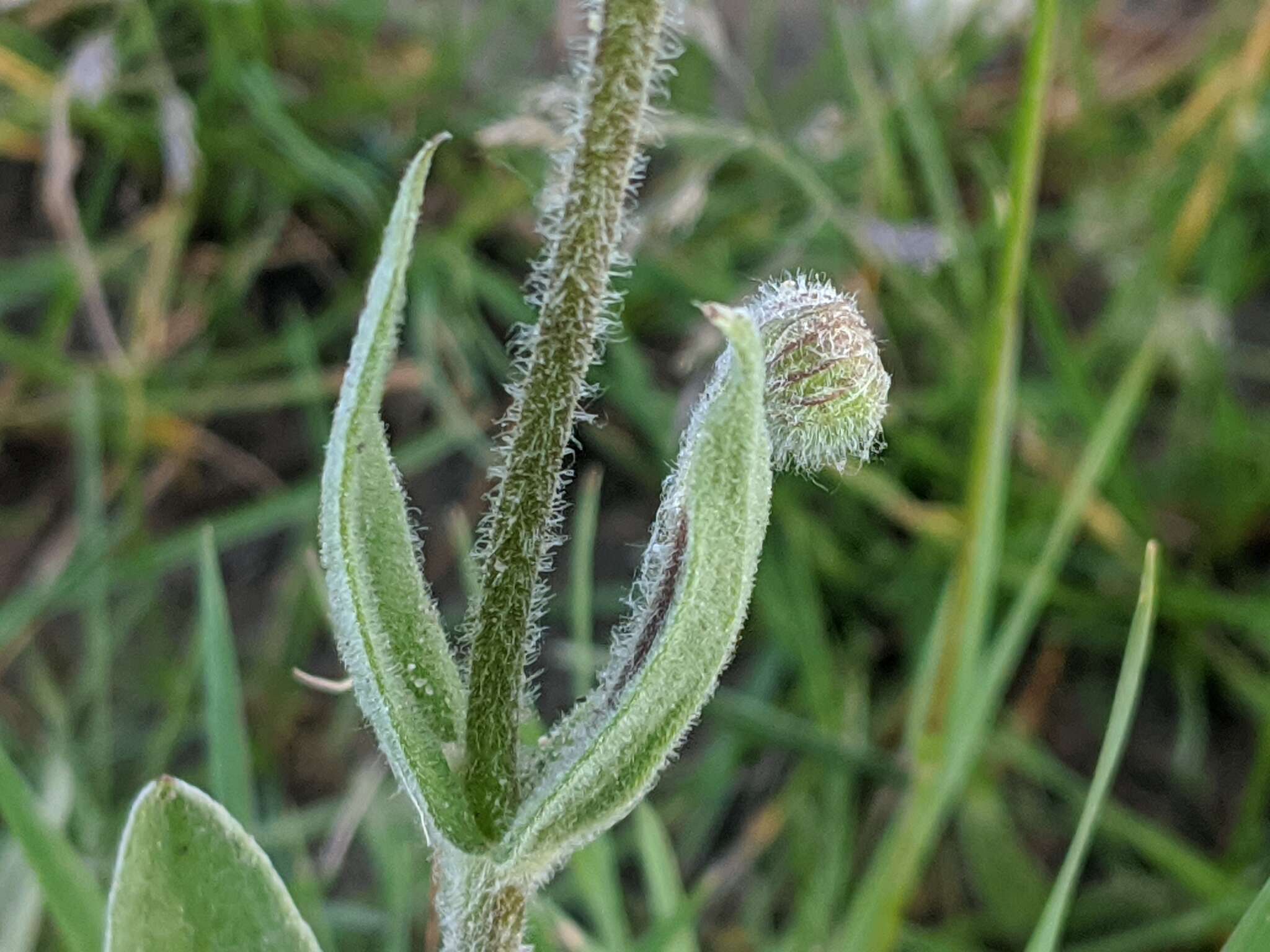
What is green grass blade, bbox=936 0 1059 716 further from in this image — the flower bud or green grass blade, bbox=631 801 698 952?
the flower bud

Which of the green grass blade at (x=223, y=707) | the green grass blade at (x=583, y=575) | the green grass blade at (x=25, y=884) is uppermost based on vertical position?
the green grass blade at (x=583, y=575)

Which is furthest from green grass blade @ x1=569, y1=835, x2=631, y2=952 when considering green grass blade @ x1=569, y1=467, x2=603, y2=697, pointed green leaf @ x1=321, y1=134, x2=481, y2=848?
pointed green leaf @ x1=321, y1=134, x2=481, y2=848

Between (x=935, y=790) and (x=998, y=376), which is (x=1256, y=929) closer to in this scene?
(x=935, y=790)

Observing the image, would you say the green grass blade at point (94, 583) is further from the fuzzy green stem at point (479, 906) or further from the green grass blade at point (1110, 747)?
the green grass blade at point (1110, 747)

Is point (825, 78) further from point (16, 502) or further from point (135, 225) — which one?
point (16, 502)

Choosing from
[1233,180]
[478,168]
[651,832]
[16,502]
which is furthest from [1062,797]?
[16,502]

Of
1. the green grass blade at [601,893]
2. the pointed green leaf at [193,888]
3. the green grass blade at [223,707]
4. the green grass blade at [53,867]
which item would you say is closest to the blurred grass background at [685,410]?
the green grass blade at [601,893]

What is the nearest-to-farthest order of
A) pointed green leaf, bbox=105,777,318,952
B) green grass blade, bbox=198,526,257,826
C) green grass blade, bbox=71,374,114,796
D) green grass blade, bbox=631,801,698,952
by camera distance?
pointed green leaf, bbox=105,777,318,952 → green grass blade, bbox=198,526,257,826 → green grass blade, bbox=631,801,698,952 → green grass blade, bbox=71,374,114,796
